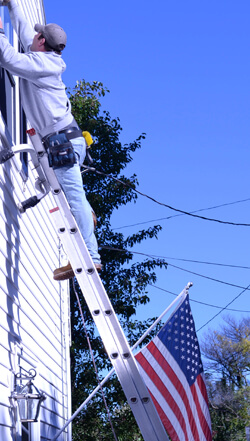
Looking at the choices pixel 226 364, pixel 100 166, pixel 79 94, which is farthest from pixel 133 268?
pixel 226 364

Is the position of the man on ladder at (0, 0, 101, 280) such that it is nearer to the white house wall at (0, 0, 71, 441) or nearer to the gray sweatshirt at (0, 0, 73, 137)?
the gray sweatshirt at (0, 0, 73, 137)

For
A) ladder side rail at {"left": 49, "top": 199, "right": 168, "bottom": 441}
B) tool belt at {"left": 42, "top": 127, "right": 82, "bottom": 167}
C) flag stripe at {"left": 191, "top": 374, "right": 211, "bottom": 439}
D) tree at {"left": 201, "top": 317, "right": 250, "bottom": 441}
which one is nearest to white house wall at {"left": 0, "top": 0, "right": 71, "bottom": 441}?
tool belt at {"left": 42, "top": 127, "right": 82, "bottom": 167}

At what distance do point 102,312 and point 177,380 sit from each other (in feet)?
10.3

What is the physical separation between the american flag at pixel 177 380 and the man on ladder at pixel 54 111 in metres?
2.30

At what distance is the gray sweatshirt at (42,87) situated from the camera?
4.68 meters

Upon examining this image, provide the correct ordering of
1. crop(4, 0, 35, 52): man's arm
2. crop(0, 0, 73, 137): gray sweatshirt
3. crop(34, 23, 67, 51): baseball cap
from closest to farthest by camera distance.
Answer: crop(0, 0, 73, 137): gray sweatshirt
crop(34, 23, 67, 51): baseball cap
crop(4, 0, 35, 52): man's arm

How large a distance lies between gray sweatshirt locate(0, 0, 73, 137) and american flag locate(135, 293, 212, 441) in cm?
309

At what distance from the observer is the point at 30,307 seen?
20.4 feet

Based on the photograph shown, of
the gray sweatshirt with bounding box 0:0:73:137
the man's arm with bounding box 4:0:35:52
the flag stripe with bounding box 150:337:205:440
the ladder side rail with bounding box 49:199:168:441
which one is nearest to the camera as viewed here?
the ladder side rail with bounding box 49:199:168:441

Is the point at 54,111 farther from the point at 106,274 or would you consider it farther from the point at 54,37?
the point at 106,274

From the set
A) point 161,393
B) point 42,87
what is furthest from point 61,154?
point 161,393

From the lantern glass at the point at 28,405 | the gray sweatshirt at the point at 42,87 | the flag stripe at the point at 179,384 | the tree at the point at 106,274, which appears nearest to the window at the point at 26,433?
the lantern glass at the point at 28,405

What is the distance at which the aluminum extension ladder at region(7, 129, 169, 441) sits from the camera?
400 centimetres

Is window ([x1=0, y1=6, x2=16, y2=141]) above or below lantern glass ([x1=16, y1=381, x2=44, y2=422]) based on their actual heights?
above
